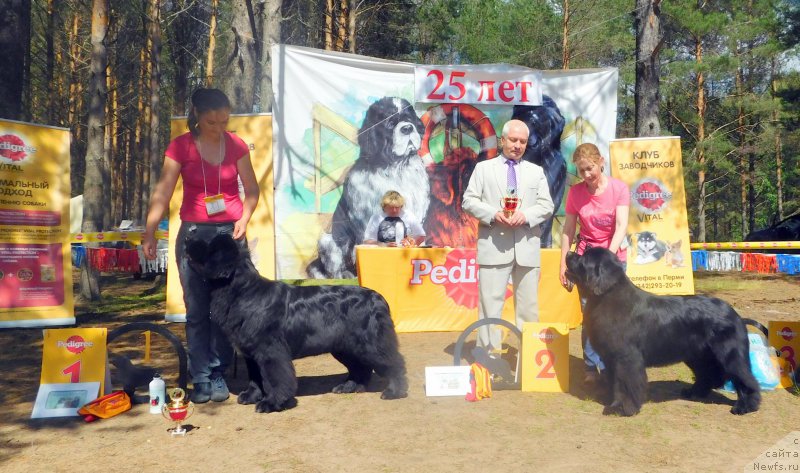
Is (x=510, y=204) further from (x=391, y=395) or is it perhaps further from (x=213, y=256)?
(x=213, y=256)

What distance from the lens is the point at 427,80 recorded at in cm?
819

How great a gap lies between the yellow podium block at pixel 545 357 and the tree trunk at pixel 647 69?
5.58m

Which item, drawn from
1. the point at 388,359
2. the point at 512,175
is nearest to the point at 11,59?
the point at 388,359

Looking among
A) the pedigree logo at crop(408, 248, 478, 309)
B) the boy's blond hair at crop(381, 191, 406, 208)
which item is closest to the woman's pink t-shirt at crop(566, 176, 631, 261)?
the pedigree logo at crop(408, 248, 478, 309)

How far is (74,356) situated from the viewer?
4.09 metres

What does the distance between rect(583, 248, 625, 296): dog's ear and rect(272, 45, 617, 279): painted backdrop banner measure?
4.40 meters

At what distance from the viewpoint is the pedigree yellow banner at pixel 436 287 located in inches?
268

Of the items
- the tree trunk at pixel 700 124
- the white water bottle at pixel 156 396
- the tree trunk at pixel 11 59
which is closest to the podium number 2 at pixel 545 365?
the white water bottle at pixel 156 396

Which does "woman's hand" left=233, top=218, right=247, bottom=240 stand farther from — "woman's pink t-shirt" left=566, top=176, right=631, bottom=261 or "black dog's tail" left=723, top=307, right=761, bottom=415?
"black dog's tail" left=723, top=307, right=761, bottom=415

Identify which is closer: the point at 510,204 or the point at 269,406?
the point at 269,406

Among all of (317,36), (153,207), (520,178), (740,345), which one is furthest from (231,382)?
(317,36)

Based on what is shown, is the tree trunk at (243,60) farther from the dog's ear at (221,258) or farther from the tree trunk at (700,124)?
the tree trunk at (700,124)

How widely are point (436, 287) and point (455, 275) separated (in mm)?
257

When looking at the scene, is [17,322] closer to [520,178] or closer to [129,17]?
[520,178]
